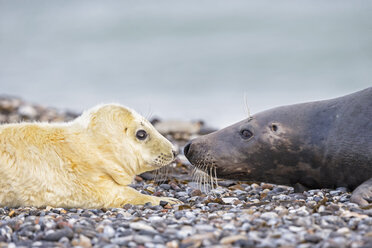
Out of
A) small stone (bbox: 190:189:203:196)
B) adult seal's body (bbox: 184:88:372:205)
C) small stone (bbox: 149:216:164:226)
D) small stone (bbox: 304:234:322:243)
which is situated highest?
adult seal's body (bbox: 184:88:372:205)

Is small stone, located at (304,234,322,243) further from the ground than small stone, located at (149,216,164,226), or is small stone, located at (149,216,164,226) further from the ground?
Answer: small stone, located at (149,216,164,226)

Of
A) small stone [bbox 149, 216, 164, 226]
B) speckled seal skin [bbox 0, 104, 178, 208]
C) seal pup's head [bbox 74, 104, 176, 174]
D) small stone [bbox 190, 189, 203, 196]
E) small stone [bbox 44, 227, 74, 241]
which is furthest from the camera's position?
small stone [bbox 190, 189, 203, 196]

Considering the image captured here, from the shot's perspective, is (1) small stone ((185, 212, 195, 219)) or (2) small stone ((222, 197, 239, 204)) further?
(2) small stone ((222, 197, 239, 204))

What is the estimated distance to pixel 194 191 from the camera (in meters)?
6.11

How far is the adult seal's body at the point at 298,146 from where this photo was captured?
223 inches

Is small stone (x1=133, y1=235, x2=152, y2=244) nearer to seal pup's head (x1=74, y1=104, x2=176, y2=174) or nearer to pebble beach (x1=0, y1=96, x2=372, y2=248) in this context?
pebble beach (x1=0, y1=96, x2=372, y2=248)

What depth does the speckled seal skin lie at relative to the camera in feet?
17.3

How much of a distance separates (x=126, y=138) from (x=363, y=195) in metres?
2.27

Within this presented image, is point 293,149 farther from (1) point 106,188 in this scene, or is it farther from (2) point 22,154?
(2) point 22,154

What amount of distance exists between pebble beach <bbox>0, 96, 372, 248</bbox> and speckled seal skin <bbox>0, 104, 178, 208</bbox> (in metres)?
0.17

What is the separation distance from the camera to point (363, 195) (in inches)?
196

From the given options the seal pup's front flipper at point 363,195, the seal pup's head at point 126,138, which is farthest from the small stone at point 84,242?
the seal pup's front flipper at point 363,195

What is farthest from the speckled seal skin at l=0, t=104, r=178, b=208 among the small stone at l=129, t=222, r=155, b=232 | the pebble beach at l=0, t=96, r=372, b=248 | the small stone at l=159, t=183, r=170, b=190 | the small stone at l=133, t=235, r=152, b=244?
the small stone at l=133, t=235, r=152, b=244

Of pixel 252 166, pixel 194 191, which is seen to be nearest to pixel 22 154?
pixel 194 191
